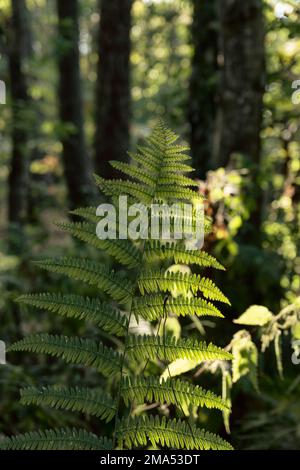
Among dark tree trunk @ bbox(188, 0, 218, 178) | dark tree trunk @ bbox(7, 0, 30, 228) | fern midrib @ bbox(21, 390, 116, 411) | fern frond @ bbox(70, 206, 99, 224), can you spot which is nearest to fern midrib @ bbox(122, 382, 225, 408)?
fern midrib @ bbox(21, 390, 116, 411)

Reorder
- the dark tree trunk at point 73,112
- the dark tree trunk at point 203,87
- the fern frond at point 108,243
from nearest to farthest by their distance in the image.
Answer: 1. the fern frond at point 108,243
2. the dark tree trunk at point 203,87
3. the dark tree trunk at point 73,112

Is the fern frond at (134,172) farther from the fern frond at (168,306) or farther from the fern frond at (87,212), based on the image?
the fern frond at (168,306)

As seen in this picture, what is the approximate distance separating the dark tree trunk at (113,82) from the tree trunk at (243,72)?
2649 millimetres

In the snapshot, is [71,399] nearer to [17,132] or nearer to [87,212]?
[87,212]

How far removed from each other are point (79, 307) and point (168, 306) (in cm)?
27

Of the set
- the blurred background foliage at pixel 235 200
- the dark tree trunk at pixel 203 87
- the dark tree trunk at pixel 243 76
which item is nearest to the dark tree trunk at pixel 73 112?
the blurred background foliage at pixel 235 200

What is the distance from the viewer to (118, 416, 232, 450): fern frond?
155cm

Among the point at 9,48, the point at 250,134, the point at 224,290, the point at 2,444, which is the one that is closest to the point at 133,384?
the point at 2,444

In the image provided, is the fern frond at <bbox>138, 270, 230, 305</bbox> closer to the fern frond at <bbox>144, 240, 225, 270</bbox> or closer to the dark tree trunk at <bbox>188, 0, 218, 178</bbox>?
the fern frond at <bbox>144, 240, 225, 270</bbox>

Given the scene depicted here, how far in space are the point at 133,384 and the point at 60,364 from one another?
7.67 feet

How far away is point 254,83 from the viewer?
13.3 ft

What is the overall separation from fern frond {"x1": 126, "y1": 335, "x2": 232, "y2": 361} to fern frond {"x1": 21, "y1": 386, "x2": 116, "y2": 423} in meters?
0.18

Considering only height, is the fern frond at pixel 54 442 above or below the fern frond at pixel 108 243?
below

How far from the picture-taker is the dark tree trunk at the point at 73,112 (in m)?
8.45
